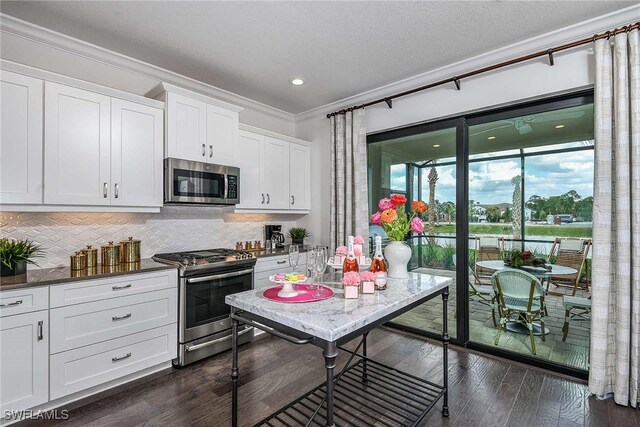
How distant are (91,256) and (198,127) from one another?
1.49 meters

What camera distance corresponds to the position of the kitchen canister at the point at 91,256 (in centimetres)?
254

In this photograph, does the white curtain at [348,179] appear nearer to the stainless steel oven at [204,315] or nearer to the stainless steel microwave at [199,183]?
the stainless steel microwave at [199,183]

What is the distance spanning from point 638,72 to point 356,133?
7.98 ft

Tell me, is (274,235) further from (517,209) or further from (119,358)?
(517,209)

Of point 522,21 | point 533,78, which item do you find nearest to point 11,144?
point 522,21

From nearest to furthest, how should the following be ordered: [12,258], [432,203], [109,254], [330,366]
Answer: [330,366] < [12,258] < [109,254] < [432,203]

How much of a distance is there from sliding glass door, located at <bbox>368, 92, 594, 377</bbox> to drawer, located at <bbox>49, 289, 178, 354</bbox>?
254 cm

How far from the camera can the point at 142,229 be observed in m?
3.10

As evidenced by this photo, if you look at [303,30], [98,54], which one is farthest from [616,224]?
[98,54]

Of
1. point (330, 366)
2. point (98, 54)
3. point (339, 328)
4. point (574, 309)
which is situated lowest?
point (574, 309)

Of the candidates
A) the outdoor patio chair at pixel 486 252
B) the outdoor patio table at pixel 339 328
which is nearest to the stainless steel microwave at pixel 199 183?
the outdoor patio table at pixel 339 328

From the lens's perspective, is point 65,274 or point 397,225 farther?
point 65,274

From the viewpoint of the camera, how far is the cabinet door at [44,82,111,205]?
2299 mm

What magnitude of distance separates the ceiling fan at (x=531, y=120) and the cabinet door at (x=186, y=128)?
2889 millimetres
